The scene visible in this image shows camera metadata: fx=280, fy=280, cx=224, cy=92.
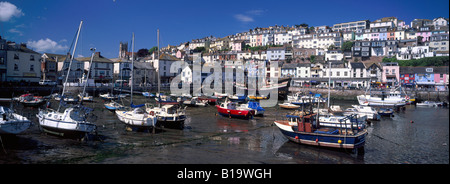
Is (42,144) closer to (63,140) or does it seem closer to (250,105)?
(63,140)

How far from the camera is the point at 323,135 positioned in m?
17.4

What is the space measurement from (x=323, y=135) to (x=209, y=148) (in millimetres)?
7136

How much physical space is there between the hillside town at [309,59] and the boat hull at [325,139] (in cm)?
2002

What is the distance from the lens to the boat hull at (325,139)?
16578mm

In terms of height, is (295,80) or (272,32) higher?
(272,32)

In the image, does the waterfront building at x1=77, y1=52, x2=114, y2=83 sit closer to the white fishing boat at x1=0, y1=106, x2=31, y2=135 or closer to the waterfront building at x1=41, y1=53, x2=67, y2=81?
the waterfront building at x1=41, y1=53, x2=67, y2=81

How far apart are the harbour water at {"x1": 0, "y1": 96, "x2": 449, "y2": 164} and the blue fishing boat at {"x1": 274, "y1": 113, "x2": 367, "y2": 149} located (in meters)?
0.52

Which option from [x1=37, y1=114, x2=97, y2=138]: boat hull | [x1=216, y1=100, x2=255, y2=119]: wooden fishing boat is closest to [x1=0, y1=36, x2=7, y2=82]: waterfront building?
[x1=37, y1=114, x2=97, y2=138]: boat hull

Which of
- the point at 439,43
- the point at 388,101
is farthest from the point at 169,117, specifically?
the point at 439,43

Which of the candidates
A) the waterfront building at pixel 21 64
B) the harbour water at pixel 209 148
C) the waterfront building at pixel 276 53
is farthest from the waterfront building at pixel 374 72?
the waterfront building at pixel 21 64

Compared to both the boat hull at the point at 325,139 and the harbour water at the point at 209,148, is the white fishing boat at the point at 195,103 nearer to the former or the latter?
the harbour water at the point at 209,148
